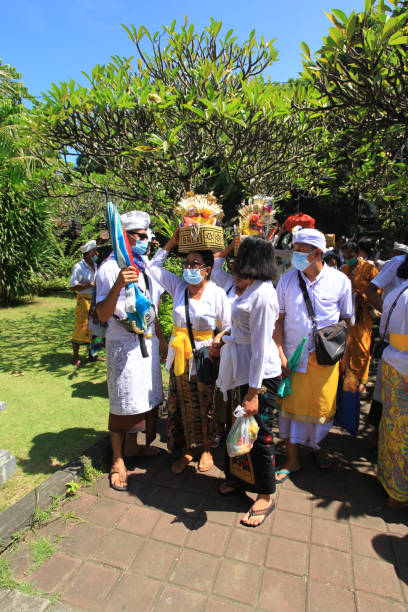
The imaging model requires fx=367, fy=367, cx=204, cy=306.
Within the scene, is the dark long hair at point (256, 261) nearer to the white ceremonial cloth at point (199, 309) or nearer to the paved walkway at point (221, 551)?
the white ceremonial cloth at point (199, 309)

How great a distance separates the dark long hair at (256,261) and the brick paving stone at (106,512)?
1.99 metres

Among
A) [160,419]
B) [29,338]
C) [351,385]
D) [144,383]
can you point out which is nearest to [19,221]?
[29,338]

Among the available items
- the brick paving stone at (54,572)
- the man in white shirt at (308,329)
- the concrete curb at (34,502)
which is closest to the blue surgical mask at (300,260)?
the man in white shirt at (308,329)

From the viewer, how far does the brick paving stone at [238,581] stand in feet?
6.93

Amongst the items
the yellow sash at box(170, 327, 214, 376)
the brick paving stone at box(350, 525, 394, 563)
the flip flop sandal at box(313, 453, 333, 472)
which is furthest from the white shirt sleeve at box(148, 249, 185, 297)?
the brick paving stone at box(350, 525, 394, 563)

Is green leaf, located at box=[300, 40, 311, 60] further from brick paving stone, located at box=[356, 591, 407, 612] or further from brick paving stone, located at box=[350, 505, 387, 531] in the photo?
brick paving stone, located at box=[356, 591, 407, 612]

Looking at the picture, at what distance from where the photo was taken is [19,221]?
1129cm

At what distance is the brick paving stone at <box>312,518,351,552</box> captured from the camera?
2488mm

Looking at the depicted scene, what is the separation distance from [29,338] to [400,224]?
9.71 metres

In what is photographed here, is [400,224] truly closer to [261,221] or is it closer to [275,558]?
[261,221]

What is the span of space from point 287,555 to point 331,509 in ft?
2.01

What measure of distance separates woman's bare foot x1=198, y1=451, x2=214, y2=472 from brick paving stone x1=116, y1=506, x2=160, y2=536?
0.63m

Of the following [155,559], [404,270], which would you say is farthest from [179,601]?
[404,270]

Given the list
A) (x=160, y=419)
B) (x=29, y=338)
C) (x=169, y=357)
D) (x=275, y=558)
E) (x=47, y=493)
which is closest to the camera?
(x=275, y=558)
